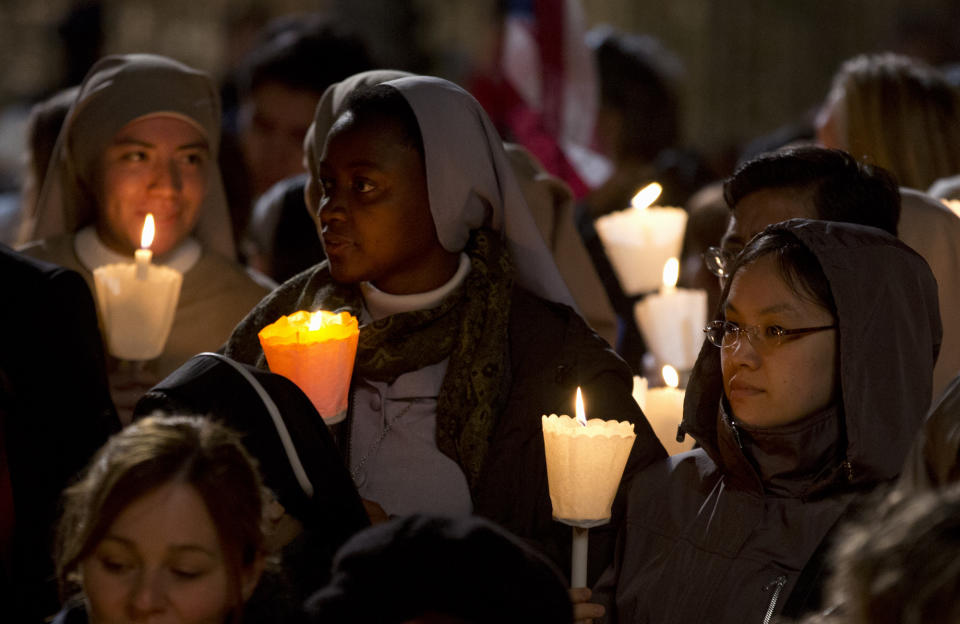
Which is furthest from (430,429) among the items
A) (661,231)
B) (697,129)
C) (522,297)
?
(697,129)

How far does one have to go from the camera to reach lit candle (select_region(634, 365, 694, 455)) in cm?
399

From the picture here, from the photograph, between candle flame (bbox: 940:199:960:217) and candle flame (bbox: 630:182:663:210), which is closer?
candle flame (bbox: 940:199:960:217)

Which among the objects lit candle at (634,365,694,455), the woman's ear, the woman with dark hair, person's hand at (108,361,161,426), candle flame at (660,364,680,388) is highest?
the woman with dark hair

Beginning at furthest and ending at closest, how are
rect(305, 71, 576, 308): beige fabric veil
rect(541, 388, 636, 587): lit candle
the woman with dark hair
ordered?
rect(305, 71, 576, 308): beige fabric veil
rect(541, 388, 636, 587): lit candle
the woman with dark hair

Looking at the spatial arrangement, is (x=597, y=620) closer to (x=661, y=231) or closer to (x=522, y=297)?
(x=522, y=297)

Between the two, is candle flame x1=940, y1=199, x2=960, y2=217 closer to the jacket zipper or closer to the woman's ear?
the jacket zipper

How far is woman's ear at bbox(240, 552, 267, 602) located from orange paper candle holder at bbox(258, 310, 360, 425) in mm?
598

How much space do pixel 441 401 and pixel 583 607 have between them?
2.44 ft

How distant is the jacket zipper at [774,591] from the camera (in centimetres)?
312

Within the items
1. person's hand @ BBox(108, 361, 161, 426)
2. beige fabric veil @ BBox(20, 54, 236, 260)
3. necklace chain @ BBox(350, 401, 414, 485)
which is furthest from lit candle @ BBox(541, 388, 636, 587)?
beige fabric veil @ BBox(20, 54, 236, 260)

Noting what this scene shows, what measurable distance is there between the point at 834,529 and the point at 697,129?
18.1 metres

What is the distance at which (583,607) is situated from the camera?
10.2 ft

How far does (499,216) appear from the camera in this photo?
4023 millimetres

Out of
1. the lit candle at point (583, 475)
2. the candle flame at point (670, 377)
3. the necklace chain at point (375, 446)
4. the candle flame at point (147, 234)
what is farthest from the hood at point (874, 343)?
the candle flame at point (147, 234)
